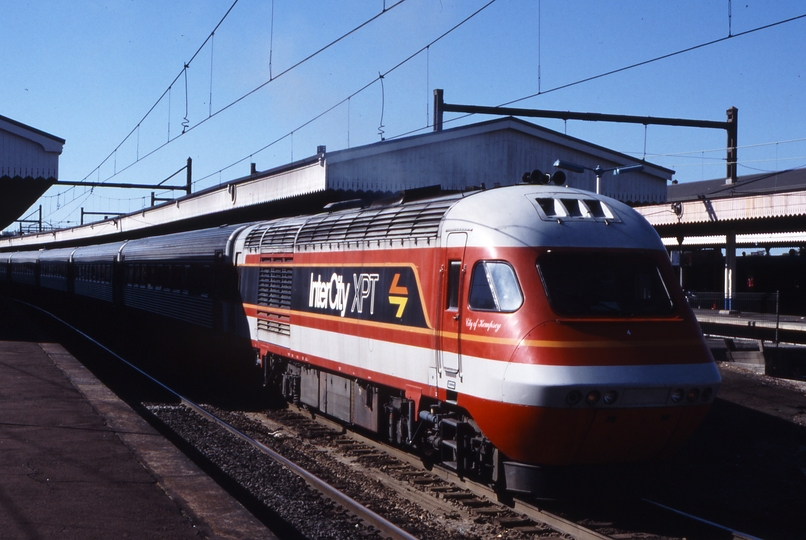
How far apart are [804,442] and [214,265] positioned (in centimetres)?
1193

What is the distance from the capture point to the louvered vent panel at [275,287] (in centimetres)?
1351

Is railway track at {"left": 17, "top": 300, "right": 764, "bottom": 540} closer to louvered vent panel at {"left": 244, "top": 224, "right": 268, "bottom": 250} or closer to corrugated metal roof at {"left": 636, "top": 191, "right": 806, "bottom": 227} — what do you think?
louvered vent panel at {"left": 244, "top": 224, "right": 268, "bottom": 250}

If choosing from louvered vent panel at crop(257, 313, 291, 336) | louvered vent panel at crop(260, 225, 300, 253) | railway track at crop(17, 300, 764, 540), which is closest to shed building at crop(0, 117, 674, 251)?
louvered vent panel at crop(260, 225, 300, 253)

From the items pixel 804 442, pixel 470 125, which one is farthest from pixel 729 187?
pixel 804 442

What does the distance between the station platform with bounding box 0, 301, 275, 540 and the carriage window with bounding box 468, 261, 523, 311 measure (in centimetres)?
301

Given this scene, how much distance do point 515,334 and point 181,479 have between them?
371cm

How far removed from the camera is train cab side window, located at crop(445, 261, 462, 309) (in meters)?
8.54

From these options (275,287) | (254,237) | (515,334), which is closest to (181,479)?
(515,334)

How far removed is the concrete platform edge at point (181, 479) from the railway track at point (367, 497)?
777mm

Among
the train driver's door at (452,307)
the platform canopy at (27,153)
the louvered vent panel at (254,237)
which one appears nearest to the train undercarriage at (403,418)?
the train driver's door at (452,307)

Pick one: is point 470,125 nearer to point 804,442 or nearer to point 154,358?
point 154,358

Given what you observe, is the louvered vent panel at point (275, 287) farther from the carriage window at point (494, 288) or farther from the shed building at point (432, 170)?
the carriage window at point (494, 288)

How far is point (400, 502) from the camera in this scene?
28.8 feet

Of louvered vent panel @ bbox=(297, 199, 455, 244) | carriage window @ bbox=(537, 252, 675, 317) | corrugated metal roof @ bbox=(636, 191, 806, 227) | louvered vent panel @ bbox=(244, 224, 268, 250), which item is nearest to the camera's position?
carriage window @ bbox=(537, 252, 675, 317)
